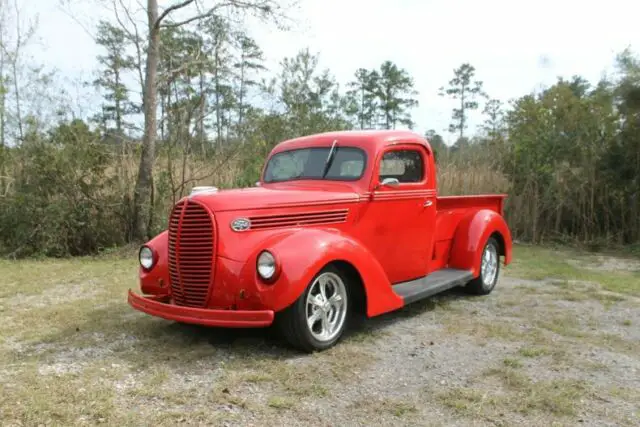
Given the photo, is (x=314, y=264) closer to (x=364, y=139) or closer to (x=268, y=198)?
(x=268, y=198)

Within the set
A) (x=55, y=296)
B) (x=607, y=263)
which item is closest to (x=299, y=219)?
(x=55, y=296)

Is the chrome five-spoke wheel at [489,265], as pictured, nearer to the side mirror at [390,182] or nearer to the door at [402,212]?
the door at [402,212]

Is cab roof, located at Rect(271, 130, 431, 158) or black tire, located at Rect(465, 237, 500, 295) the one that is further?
black tire, located at Rect(465, 237, 500, 295)

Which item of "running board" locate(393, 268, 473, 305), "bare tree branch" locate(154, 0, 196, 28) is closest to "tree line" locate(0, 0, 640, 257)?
"bare tree branch" locate(154, 0, 196, 28)

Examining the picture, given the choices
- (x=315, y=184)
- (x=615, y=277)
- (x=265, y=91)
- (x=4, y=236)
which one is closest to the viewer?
(x=315, y=184)

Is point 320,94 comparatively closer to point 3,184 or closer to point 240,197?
point 3,184

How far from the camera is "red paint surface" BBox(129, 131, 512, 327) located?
3.88 meters

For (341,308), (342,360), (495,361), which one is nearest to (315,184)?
(341,308)

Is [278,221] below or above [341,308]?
above

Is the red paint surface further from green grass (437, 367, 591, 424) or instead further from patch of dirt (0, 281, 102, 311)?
patch of dirt (0, 281, 102, 311)

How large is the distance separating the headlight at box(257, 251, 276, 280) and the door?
1.27 m

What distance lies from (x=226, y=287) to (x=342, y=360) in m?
1.03

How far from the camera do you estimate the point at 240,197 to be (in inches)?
168

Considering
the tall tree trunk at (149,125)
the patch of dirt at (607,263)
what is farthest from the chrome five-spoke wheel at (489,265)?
the tall tree trunk at (149,125)
